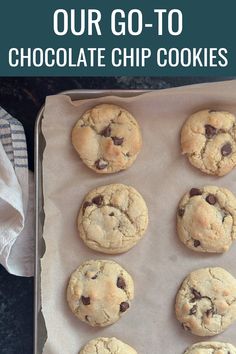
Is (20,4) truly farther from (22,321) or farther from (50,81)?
(22,321)

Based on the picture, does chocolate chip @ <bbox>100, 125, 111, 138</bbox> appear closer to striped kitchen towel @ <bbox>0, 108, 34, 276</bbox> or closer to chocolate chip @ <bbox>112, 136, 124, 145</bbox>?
chocolate chip @ <bbox>112, 136, 124, 145</bbox>

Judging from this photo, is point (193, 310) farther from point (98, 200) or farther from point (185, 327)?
point (98, 200)

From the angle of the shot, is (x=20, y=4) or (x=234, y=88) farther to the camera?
(x=234, y=88)

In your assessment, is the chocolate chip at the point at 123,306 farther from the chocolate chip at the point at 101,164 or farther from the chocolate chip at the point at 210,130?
the chocolate chip at the point at 210,130

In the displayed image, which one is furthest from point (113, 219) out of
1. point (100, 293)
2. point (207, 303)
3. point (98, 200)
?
point (207, 303)

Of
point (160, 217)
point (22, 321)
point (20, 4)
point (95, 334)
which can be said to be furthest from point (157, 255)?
point (20, 4)

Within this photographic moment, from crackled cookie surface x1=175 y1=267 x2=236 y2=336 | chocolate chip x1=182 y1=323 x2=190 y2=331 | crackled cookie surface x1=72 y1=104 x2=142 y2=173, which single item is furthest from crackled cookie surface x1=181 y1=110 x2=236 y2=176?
chocolate chip x1=182 y1=323 x2=190 y2=331
